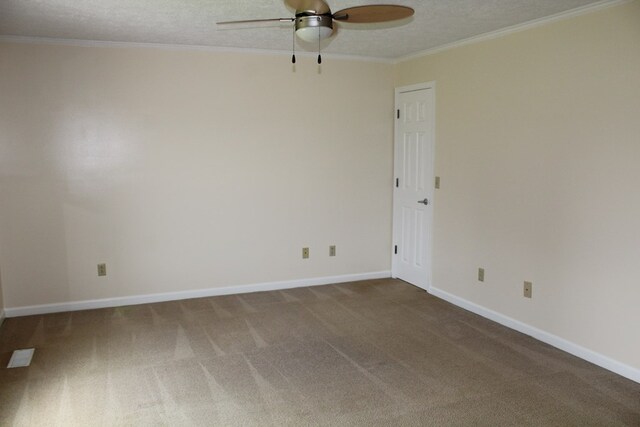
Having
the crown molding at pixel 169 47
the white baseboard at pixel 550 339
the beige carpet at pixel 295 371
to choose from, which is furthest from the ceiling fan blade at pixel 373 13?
the white baseboard at pixel 550 339

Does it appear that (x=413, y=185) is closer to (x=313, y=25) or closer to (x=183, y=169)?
(x=183, y=169)

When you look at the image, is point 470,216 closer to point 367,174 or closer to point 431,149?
point 431,149

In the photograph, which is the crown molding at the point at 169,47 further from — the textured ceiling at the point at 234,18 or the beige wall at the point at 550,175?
the beige wall at the point at 550,175

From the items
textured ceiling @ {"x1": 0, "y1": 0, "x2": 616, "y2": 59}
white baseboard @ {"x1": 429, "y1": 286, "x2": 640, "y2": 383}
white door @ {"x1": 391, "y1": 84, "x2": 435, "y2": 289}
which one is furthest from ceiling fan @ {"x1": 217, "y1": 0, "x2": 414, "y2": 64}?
white baseboard @ {"x1": 429, "y1": 286, "x2": 640, "y2": 383}

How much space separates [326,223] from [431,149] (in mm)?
1366

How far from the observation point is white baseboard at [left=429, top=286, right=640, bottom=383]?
320 centimetres

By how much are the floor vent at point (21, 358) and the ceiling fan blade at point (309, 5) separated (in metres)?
2.99

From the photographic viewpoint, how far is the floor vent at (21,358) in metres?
3.38

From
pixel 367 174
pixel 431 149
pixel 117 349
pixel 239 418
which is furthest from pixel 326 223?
pixel 239 418

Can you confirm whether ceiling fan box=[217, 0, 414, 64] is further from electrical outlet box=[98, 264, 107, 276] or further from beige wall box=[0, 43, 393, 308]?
electrical outlet box=[98, 264, 107, 276]

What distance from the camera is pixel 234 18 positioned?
11.6 ft

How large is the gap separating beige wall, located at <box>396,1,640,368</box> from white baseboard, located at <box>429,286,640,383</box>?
0.04 meters

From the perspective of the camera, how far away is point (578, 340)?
11.5 ft

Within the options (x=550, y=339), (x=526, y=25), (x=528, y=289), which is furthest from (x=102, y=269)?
(x=526, y=25)
